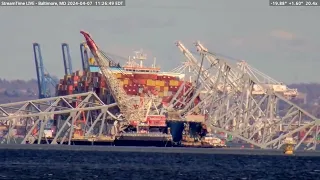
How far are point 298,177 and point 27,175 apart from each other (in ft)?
86.9

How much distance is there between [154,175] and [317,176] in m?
16.5

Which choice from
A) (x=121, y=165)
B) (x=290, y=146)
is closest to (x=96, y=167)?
(x=121, y=165)

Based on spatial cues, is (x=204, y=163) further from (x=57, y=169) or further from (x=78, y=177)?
(x=78, y=177)

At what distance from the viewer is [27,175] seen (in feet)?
351

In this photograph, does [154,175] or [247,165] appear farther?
[247,165]

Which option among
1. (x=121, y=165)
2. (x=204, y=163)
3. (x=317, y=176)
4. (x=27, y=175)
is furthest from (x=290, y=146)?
(x=27, y=175)

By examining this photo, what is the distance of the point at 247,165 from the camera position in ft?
467

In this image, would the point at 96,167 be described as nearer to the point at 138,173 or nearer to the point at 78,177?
the point at 138,173

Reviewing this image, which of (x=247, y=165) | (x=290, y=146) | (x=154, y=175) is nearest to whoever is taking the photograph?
(x=154, y=175)

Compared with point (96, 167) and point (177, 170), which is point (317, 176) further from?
point (96, 167)

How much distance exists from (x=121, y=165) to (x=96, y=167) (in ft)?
23.9

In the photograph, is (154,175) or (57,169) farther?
(57,169)

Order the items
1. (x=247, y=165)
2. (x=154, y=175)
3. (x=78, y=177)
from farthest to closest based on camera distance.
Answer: (x=247, y=165)
(x=154, y=175)
(x=78, y=177)

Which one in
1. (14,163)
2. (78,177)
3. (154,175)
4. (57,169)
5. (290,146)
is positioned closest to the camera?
(78,177)
